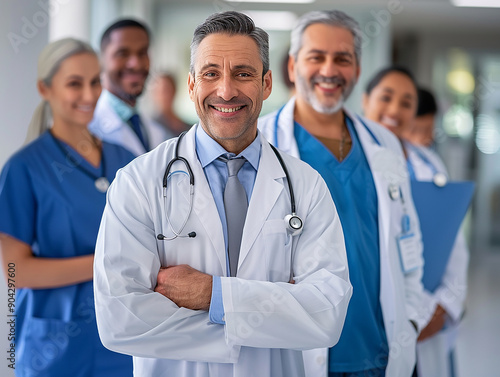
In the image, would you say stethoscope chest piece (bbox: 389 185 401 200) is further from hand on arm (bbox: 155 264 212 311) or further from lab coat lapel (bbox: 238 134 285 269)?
hand on arm (bbox: 155 264 212 311)

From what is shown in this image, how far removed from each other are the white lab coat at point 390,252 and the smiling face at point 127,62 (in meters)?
0.86

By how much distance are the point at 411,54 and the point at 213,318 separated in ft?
22.0

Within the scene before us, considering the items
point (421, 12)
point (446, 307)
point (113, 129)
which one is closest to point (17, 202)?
point (113, 129)

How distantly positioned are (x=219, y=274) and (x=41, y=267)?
2.30ft

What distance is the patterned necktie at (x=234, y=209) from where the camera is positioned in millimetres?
1141

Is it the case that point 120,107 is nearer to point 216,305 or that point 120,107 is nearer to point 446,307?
point 216,305

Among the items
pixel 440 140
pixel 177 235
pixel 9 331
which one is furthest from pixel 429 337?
pixel 440 140

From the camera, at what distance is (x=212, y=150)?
117 centimetres

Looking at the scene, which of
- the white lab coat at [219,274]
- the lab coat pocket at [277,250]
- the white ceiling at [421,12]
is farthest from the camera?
the white ceiling at [421,12]

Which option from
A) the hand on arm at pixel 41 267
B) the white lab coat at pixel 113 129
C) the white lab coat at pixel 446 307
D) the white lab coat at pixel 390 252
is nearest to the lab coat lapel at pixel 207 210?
the white lab coat at pixel 390 252

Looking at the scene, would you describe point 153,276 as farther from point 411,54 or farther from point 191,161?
point 411,54

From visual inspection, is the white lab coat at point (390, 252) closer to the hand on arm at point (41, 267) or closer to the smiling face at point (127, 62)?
the hand on arm at point (41, 267)

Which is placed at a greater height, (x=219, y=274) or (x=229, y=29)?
(x=229, y=29)

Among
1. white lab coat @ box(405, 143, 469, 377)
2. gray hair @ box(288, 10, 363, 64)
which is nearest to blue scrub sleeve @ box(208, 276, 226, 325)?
gray hair @ box(288, 10, 363, 64)
